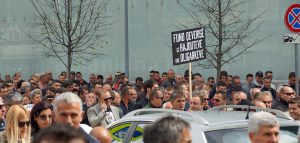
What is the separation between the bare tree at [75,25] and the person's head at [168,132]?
22.4m

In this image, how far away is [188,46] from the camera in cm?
1537

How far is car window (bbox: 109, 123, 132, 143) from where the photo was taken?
864cm

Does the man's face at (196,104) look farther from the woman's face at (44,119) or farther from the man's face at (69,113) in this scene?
the man's face at (69,113)

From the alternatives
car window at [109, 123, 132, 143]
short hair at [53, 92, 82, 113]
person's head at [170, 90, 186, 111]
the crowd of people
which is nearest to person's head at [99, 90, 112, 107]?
the crowd of people

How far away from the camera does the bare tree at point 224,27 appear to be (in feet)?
79.9

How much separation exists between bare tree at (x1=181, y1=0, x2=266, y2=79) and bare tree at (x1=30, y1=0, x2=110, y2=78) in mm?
3621

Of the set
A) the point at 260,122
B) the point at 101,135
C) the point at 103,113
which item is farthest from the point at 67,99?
the point at 103,113

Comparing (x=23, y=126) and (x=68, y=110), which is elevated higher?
(x=68, y=110)

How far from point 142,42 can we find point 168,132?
80.5 feet

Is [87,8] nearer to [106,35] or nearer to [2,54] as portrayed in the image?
[106,35]

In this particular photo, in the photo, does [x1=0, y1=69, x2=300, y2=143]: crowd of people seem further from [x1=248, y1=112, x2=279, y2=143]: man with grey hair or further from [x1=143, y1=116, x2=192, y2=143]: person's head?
[x1=248, y1=112, x2=279, y2=143]: man with grey hair

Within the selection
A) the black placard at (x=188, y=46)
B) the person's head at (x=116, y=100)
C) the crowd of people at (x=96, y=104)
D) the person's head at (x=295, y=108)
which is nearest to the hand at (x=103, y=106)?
the crowd of people at (x=96, y=104)

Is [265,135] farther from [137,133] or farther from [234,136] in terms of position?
[137,133]

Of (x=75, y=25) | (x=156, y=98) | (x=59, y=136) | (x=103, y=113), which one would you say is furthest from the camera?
(x=75, y=25)
